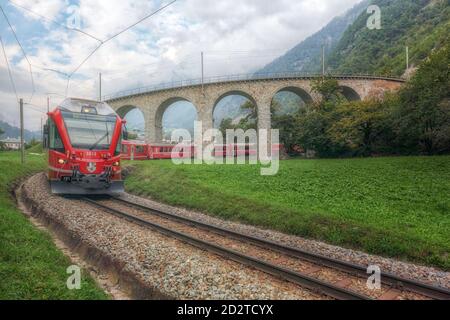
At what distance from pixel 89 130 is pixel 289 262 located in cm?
961

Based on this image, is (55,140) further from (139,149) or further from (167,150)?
(167,150)

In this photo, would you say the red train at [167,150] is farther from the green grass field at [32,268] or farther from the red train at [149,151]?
the green grass field at [32,268]

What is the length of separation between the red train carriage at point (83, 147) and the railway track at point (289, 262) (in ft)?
8.42

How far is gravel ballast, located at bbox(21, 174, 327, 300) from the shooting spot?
534 centimetres

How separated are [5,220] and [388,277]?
31.3ft

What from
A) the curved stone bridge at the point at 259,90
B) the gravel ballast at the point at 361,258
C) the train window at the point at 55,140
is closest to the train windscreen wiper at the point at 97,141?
the train window at the point at 55,140

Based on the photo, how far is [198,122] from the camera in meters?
41.9

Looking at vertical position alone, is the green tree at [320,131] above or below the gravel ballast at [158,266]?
above

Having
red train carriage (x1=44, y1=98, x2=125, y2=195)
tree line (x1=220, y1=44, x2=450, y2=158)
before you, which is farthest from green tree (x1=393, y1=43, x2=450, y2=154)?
red train carriage (x1=44, y1=98, x2=125, y2=195)

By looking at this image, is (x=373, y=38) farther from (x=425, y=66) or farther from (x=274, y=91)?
(x=425, y=66)

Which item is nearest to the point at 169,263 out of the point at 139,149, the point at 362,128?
the point at 362,128

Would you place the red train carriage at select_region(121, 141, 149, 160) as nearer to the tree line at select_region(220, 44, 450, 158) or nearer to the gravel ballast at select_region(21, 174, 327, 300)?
the tree line at select_region(220, 44, 450, 158)

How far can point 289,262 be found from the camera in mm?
7082

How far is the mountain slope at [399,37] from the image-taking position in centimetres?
5960
